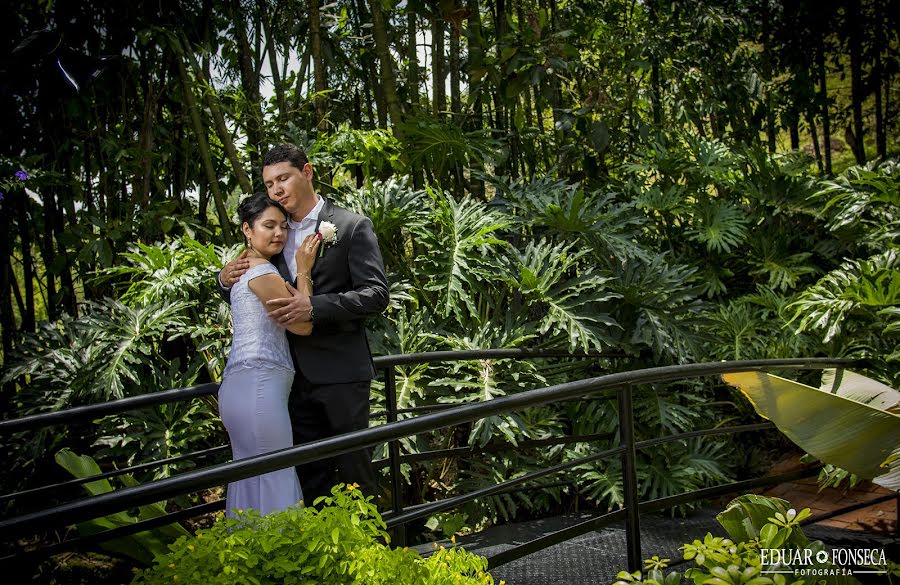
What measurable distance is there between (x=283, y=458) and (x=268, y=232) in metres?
1.23

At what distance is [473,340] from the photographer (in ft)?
14.0

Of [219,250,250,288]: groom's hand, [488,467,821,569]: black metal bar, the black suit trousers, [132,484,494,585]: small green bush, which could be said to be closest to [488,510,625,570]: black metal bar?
[488,467,821,569]: black metal bar

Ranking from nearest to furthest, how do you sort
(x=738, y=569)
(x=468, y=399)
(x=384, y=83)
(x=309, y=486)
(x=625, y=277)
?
(x=738, y=569)
(x=309, y=486)
(x=468, y=399)
(x=625, y=277)
(x=384, y=83)

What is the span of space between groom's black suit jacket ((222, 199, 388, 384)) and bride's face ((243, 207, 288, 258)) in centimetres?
11

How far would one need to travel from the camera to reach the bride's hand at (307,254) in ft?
8.81

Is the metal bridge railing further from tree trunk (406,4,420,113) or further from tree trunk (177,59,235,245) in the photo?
tree trunk (406,4,420,113)

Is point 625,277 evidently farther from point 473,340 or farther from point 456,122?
point 456,122

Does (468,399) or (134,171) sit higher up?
(134,171)

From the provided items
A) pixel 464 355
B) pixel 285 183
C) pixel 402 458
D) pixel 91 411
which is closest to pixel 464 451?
pixel 402 458

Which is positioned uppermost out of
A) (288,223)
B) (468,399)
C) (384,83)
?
(384,83)

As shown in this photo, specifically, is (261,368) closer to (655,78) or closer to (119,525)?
(119,525)

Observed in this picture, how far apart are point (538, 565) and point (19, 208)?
3565 mm

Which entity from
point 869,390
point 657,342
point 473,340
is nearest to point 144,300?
point 473,340

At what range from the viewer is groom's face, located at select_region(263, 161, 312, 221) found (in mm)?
2664
